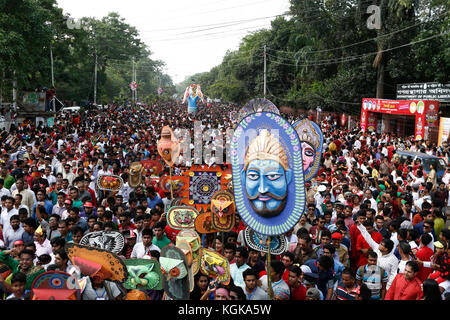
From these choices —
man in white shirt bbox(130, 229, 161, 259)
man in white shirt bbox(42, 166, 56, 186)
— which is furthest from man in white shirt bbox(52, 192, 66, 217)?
man in white shirt bbox(130, 229, 161, 259)

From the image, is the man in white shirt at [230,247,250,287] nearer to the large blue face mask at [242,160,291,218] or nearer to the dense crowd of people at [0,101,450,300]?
the dense crowd of people at [0,101,450,300]

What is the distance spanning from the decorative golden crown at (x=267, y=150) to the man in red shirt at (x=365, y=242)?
2035mm

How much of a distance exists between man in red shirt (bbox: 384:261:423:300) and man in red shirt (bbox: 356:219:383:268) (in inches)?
49.5

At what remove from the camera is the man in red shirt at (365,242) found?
535cm

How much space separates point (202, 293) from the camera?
4195mm

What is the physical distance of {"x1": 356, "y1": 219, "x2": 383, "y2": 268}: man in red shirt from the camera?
17.5 feet

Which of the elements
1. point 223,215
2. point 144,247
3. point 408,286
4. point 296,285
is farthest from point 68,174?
point 408,286

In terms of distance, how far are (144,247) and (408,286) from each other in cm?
295

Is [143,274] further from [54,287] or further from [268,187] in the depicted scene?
[268,187]

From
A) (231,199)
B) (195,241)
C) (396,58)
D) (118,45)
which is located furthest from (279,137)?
(118,45)

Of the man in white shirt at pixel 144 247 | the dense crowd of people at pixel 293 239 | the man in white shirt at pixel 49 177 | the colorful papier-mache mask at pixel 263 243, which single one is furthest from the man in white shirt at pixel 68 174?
the colorful papier-mache mask at pixel 263 243
